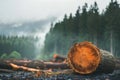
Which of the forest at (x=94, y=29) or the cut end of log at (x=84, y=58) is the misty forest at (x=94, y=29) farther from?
the cut end of log at (x=84, y=58)

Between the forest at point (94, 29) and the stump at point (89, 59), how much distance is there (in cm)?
5907

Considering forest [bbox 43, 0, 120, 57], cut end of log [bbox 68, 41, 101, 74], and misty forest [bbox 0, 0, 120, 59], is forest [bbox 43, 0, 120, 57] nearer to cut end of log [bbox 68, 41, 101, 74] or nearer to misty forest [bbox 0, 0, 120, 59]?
misty forest [bbox 0, 0, 120, 59]

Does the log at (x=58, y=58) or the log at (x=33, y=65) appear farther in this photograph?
the log at (x=58, y=58)

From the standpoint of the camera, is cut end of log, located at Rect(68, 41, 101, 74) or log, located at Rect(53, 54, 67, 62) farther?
log, located at Rect(53, 54, 67, 62)

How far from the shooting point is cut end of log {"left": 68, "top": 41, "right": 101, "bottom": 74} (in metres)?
17.3

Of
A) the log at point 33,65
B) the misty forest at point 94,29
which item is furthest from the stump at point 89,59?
the misty forest at point 94,29

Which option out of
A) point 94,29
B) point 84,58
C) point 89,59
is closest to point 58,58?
point 84,58

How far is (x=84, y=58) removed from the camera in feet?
58.3

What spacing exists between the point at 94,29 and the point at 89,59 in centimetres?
6896

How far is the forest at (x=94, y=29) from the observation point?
79.1 metres

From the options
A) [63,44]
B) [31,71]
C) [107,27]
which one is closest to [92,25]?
[107,27]

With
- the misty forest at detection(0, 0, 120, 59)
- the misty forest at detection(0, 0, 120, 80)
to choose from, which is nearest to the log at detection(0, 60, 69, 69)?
the misty forest at detection(0, 0, 120, 80)

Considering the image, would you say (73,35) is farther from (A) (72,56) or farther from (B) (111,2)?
(A) (72,56)

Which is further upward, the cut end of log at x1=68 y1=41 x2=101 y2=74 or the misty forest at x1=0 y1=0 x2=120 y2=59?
the misty forest at x1=0 y1=0 x2=120 y2=59
